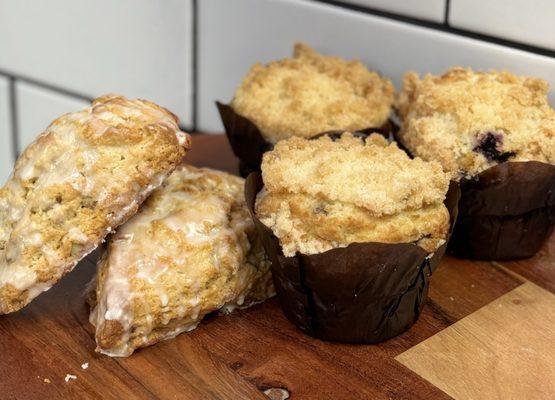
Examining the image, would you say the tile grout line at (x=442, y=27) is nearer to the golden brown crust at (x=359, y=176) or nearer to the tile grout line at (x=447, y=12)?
the tile grout line at (x=447, y=12)

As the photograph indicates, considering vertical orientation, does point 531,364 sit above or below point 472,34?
below

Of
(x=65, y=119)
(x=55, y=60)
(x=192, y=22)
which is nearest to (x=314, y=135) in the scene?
(x=65, y=119)

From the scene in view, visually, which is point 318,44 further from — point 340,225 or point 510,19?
point 340,225

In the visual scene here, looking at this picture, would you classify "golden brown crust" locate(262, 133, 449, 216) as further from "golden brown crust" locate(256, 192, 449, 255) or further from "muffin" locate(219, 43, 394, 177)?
"muffin" locate(219, 43, 394, 177)

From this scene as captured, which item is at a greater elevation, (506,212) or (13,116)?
(506,212)

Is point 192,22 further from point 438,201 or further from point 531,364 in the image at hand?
point 531,364

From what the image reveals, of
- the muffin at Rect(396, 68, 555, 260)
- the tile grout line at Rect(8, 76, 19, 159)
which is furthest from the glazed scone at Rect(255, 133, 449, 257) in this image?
the tile grout line at Rect(8, 76, 19, 159)

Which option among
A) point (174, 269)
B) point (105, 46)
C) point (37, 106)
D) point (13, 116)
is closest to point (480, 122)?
point (174, 269)
